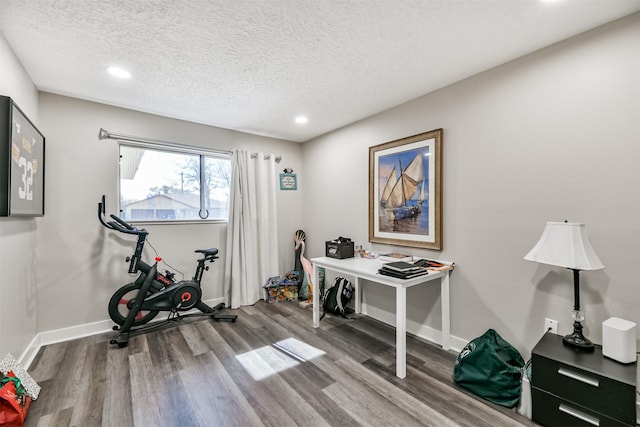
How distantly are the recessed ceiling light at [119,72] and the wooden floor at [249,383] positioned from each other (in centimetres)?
234

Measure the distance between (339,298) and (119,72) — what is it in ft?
9.85

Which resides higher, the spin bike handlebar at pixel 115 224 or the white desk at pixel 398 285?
the spin bike handlebar at pixel 115 224

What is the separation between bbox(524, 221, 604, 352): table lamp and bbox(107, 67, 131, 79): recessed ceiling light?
3226 mm

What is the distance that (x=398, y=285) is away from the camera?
2.09m

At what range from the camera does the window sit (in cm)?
309

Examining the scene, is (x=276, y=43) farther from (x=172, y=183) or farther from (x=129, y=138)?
(x=172, y=183)

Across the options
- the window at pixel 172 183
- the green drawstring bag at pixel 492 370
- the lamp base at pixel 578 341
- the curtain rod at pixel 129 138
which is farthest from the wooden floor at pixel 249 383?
the curtain rod at pixel 129 138

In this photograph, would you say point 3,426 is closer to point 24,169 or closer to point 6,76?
point 24,169

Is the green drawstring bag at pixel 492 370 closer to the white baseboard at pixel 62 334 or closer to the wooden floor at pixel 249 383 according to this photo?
the wooden floor at pixel 249 383

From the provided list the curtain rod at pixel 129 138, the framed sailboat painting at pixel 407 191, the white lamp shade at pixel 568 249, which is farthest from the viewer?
the curtain rod at pixel 129 138

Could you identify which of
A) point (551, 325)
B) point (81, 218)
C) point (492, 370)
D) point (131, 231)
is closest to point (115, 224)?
point (131, 231)

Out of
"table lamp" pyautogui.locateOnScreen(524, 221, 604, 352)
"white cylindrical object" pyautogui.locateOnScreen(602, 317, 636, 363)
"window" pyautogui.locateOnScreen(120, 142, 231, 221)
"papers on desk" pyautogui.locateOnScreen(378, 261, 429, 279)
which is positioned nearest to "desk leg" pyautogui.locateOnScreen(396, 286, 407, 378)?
"papers on desk" pyautogui.locateOnScreen(378, 261, 429, 279)

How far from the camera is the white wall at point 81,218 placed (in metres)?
2.60

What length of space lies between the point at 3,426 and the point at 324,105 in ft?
10.6
